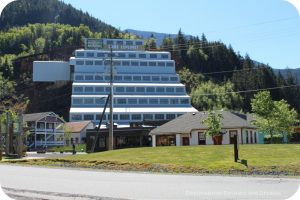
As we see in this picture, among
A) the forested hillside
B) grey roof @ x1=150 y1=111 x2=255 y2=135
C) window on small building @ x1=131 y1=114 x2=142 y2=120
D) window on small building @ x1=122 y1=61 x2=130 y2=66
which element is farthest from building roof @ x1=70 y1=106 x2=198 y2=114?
grey roof @ x1=150 y1=111 x2=255 y2=135

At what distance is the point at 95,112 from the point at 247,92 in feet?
202

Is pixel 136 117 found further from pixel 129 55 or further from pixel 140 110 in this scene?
pixel 129 55

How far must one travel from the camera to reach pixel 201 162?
Answer: 20.5 m

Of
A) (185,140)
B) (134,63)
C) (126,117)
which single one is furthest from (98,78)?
(185,140)

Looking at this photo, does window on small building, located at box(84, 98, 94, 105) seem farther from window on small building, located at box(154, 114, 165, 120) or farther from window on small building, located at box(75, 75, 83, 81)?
window on small building, located at box(154, 114, 165, 120)

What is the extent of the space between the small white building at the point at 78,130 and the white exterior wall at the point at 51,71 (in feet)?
133

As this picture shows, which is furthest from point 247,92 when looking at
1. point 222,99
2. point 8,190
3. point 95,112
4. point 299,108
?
point 8,190

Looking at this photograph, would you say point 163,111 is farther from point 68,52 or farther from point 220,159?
point 68,52

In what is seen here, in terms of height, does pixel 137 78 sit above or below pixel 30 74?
below

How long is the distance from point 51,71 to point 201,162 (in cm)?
11213

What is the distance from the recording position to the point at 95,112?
297 feet

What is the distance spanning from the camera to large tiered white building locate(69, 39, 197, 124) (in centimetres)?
9125

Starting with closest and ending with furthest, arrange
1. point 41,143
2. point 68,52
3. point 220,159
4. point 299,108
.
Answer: point 220,159 → point 41,143 → point 299,108 → point 68,52

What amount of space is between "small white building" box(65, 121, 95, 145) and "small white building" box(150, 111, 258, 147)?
34.5 meters
